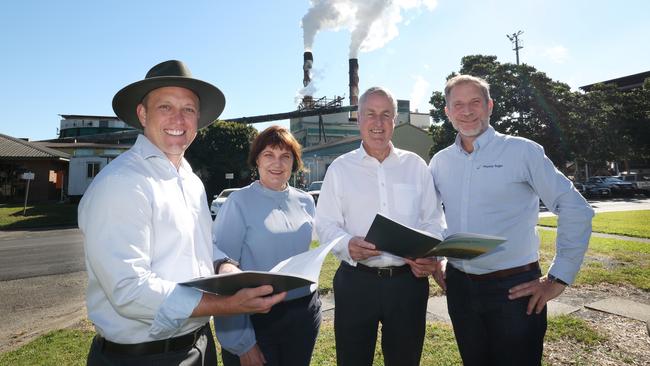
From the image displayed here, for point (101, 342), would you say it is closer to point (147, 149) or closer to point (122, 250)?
point (122, 250)

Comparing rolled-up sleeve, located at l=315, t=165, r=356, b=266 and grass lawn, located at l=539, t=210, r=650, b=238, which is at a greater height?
rolled-up sleeve, located at l=315, t=165, r=356, b=266

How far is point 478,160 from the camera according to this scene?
2.64 m

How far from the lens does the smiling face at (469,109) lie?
8.68 ft

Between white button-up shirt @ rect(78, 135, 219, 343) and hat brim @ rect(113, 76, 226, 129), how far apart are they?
1.01ft

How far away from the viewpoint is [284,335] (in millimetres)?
2490

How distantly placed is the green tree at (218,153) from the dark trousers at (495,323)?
3071 cm

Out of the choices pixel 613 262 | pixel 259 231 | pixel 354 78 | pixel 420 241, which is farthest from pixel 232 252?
pixel 354 78

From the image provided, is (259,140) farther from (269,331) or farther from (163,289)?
(163,289)

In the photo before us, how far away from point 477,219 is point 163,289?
6.89 ft

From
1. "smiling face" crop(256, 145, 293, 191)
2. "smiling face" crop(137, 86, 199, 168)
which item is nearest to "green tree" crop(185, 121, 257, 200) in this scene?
"smiling face" crop(256, 145, 293, 191)

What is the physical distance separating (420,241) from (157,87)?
1705mm

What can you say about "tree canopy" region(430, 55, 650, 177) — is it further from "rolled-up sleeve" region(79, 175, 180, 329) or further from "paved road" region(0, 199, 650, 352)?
"rolled-up sleeve" region(79, 175, 180, 329)

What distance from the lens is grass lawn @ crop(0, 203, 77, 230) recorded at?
18.7 m

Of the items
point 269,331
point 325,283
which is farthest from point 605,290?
point 269,331
